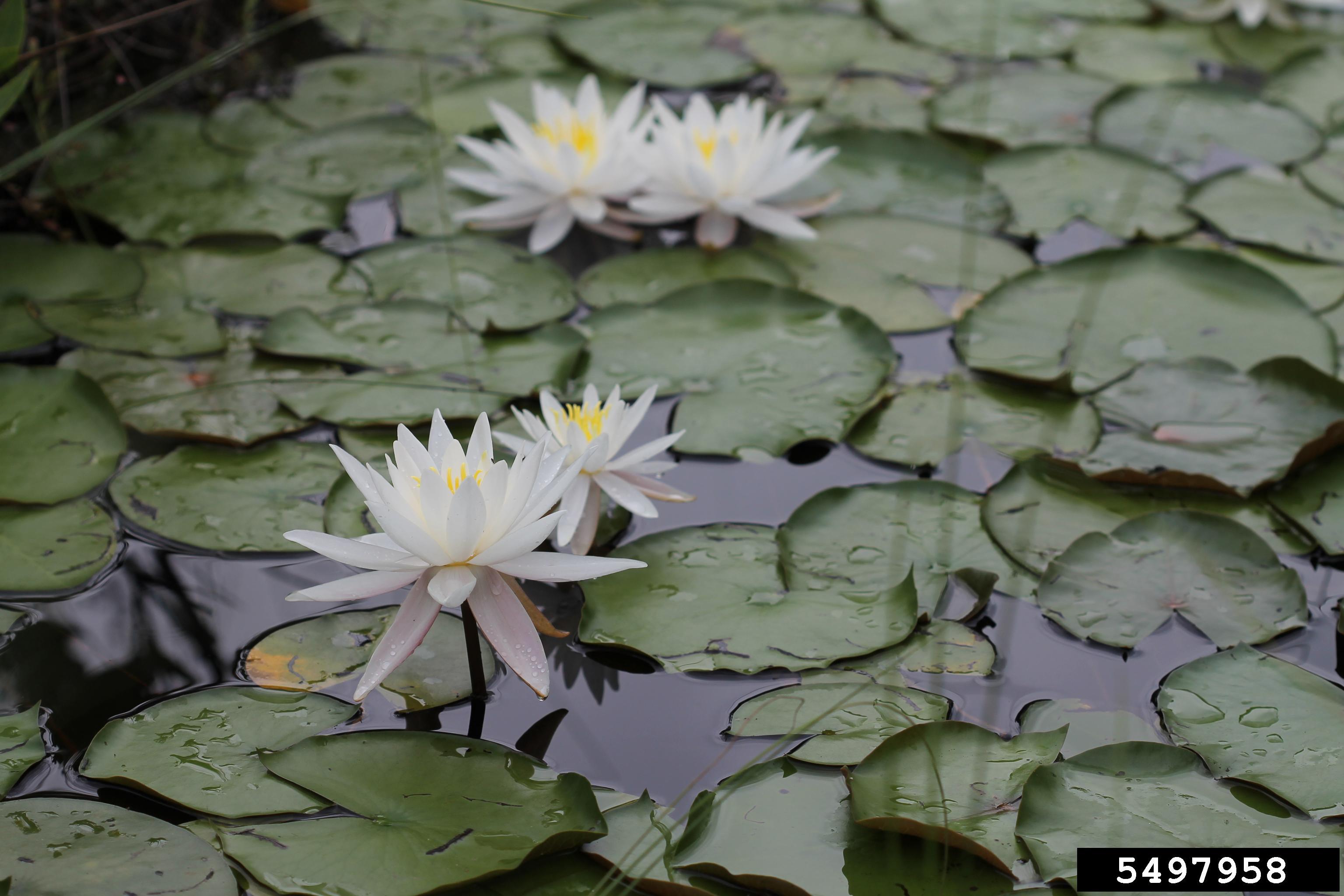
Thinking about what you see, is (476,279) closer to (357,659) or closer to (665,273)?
(665,273)

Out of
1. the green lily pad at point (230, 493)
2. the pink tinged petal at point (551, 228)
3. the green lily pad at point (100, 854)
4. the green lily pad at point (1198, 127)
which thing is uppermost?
the green lily pad at point (1198, 127)

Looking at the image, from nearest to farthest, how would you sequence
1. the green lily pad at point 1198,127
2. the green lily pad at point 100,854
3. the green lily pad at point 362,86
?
the green lily pad at point 100,854, the green lily pad at point 1198,127, the green lily pad at point 362,86

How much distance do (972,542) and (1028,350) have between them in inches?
24.8

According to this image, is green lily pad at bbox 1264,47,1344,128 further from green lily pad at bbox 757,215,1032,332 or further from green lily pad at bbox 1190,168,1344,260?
green lily pad at bbox 757,215,1032,332

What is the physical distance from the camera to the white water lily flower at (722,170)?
2568 mm

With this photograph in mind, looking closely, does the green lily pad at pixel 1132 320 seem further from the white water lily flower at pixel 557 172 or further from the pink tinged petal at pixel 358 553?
the pink tinged petal at pixel 358 553

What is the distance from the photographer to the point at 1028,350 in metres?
2.23

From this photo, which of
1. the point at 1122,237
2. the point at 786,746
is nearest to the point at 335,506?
the point at 786,746

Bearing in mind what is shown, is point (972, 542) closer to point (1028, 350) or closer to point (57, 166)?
point (1028, 350)

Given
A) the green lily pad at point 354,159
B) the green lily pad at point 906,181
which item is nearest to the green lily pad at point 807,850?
the green lily pad at point 906,181

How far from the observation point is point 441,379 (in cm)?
217

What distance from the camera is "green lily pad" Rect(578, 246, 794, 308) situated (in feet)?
8.11

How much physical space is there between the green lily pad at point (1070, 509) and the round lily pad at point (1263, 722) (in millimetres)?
313

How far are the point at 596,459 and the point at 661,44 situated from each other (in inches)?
90.8
